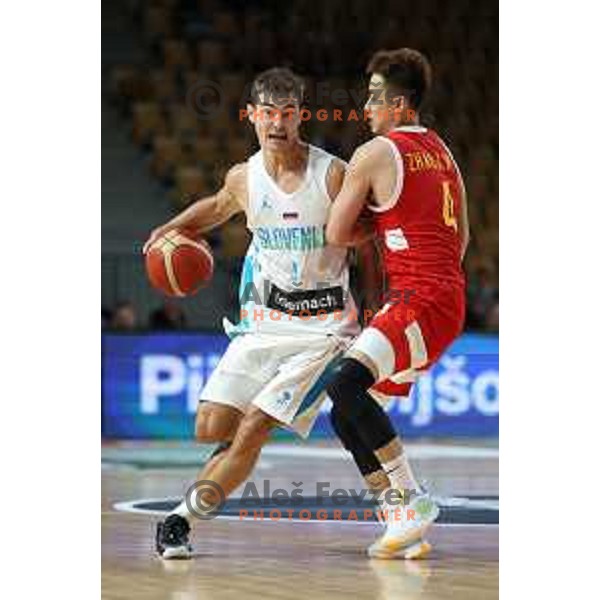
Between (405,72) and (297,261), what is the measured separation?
2.78 ft

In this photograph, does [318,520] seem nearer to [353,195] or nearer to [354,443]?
[354,443]

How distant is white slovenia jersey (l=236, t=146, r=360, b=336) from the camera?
271 inches

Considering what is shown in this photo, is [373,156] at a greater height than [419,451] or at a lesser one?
greater

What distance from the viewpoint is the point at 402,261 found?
265 inches

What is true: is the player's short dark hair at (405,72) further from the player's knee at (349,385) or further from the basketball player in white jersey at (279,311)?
Result: the player's knee at (349,385)

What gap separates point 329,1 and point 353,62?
1125 millimetres

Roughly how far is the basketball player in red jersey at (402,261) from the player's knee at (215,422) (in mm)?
542

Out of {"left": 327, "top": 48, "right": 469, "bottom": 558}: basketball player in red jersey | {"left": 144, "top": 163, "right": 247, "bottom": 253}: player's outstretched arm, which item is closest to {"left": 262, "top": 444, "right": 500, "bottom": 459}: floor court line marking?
{"left": 144, "top": 163, "right": 247, "bottom": 253}: player's outstretched arm

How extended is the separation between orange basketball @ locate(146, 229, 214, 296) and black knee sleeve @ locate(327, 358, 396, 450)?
80 cm

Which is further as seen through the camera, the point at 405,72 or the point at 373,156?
the point at 405,72

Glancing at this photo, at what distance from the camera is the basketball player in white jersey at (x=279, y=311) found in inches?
266

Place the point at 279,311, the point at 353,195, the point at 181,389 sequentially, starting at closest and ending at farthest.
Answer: the point at 353,195, the point at 279,311, the point at 181,389

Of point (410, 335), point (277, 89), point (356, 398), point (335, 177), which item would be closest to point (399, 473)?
point (356, 398)
